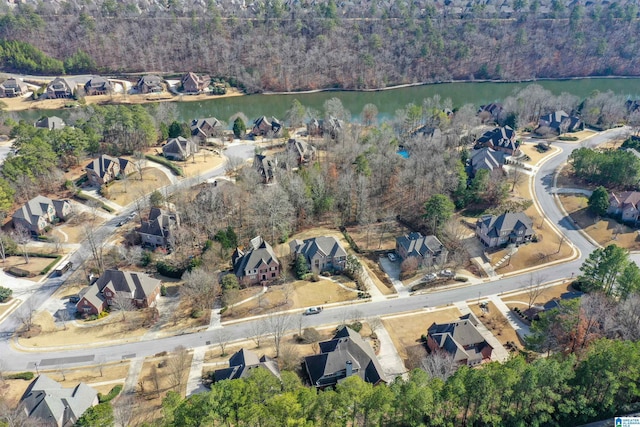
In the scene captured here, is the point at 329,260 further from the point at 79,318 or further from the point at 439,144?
the point at 439,144

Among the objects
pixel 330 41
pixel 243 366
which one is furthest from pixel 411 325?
pixel 330 41

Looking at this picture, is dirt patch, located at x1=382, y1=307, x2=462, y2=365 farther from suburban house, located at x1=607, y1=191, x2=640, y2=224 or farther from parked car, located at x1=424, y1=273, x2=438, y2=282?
suburban house, located at x1=607, y1=191, x2=640, y2=224

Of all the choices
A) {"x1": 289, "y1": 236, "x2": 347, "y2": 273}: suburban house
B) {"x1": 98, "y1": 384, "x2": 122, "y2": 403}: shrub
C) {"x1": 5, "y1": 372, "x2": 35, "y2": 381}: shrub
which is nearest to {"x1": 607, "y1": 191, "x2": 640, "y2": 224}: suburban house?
{"x1": 289, "y1": 236, "x2": 347, "y2": 273}: suburban house

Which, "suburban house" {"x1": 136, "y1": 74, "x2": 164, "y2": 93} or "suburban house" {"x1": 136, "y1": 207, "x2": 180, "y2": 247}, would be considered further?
"suburban house" {"x1": 136, "y1": 74, "x2": 164, "y2": 93}

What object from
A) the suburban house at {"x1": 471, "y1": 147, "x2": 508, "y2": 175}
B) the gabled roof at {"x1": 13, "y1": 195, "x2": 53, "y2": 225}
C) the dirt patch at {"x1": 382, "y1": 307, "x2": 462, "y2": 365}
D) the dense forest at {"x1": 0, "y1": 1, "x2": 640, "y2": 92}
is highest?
the dense forest at {"x1": 0, "y1": 1, "x2": 640, "y2": 92}

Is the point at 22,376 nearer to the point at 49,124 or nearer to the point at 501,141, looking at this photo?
the point at 49,124

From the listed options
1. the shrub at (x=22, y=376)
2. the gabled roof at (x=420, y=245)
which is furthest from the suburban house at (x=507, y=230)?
the shrub at (x=22, y=376)
